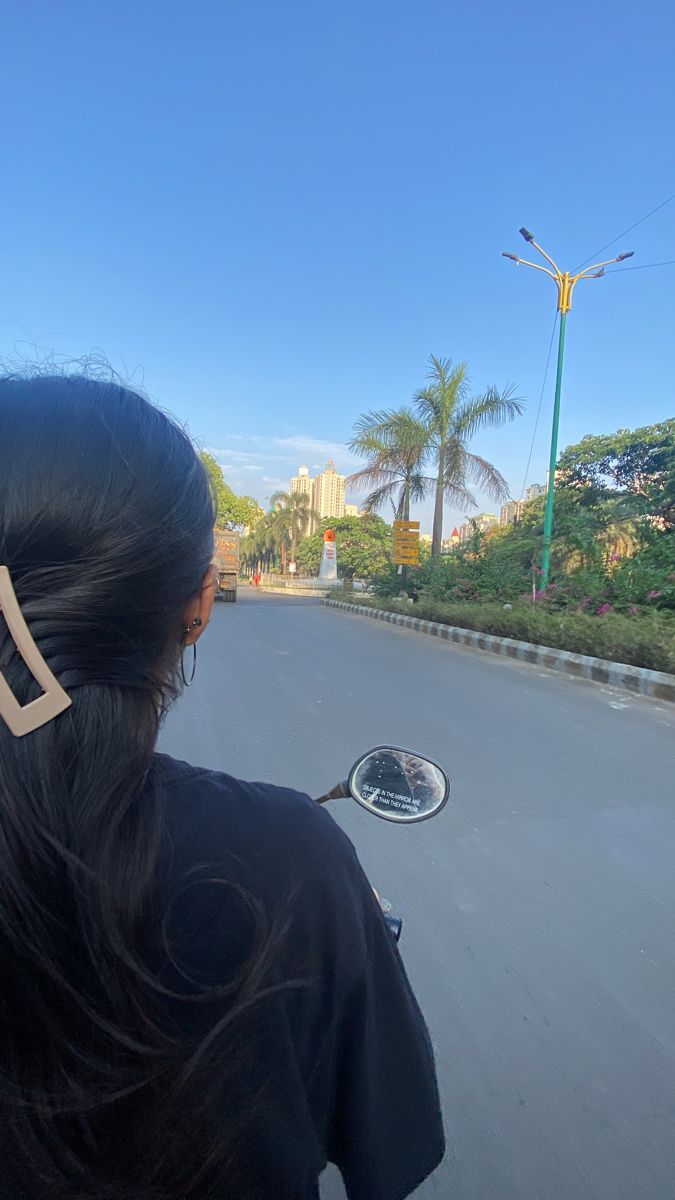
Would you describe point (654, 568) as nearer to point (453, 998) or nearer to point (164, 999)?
point (453, 998)

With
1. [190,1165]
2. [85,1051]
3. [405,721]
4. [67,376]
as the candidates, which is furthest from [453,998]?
[405,721]

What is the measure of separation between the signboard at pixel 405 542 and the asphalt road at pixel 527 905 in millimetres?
11944

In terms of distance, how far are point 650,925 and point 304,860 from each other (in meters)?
2.28

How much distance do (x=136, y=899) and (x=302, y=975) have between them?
202mm

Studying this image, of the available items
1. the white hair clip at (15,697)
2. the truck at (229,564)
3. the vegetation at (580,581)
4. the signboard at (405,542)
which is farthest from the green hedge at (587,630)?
the truck at (229,564)

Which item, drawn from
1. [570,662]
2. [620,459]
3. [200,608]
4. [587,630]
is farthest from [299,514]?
[200,608]

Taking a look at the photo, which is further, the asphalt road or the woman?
the asphalt road

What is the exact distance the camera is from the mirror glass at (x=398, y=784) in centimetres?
111

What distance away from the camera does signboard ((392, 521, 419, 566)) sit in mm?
18109

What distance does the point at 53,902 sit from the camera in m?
0.64

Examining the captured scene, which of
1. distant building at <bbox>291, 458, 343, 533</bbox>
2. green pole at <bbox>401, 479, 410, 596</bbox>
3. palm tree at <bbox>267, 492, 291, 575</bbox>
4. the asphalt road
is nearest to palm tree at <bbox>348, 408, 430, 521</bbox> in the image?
green pole at <bbox>401, 479, 410, 596</bbox>

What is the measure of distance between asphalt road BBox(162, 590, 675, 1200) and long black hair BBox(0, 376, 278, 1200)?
105cm

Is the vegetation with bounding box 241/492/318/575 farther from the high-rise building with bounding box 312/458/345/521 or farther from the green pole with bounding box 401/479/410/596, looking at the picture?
the green pole with bounding box 401/479/410/596

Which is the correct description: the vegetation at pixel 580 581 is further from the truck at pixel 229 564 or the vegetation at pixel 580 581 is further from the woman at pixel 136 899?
the woman at pixel 136 899
